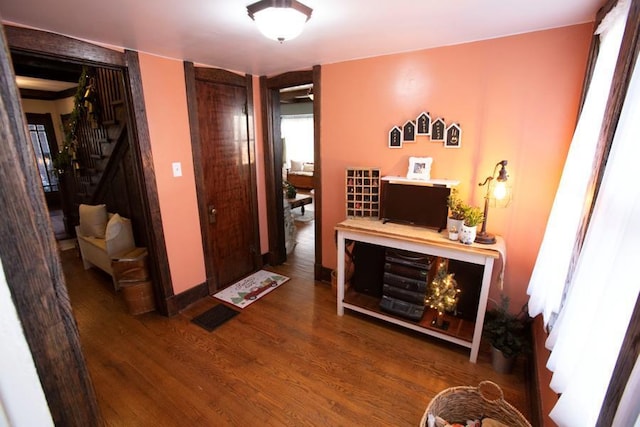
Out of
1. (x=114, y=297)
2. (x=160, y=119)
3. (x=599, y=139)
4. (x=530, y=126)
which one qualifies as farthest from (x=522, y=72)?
(x=114, y=297)

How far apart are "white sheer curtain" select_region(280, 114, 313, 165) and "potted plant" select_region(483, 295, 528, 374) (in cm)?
760

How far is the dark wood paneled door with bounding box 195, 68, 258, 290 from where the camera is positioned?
2913mm

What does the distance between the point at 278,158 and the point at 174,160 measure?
125 centimetres

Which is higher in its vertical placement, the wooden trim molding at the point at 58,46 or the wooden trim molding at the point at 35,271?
the wooden trim molding at the point at 58,46

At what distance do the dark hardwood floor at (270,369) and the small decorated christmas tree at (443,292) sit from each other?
34cm

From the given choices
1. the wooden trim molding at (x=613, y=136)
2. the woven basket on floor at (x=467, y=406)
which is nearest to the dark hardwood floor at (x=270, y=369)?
the woven basket on floor at (x=467, y=406)

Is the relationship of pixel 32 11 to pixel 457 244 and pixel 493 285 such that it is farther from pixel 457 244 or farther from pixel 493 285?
pixel 493 285

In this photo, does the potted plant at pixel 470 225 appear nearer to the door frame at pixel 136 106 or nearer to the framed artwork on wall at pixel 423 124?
the framed artwork on wall at pixel 423 124

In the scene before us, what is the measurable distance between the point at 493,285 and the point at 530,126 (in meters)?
1.27

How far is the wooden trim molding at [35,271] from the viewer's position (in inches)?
15.2

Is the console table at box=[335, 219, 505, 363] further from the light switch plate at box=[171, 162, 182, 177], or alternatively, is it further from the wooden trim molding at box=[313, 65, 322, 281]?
the light switch plate at box=[171, 162, 182, 177]

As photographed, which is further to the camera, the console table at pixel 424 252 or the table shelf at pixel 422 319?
the table shelf at pixel 422 319

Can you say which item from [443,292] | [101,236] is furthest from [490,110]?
[101,236]

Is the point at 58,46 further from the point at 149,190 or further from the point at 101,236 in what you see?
the point at 101,236
